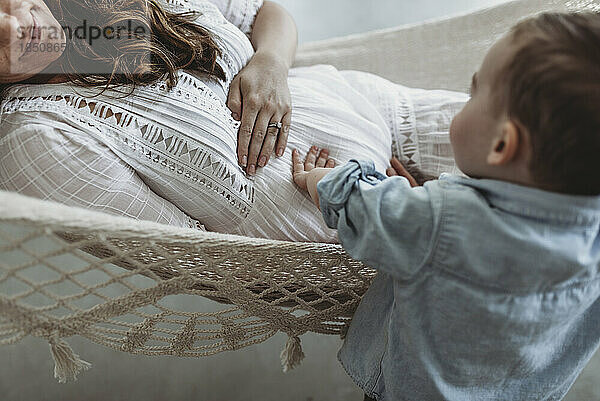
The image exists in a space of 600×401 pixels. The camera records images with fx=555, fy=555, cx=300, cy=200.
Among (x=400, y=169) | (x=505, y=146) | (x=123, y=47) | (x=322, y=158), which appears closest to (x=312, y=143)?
(x=322, y=158)

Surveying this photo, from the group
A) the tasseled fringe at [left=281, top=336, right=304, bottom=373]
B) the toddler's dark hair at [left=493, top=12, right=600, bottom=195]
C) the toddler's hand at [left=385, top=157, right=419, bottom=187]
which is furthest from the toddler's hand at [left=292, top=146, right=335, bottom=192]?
the toddler's dark hair at [left=493, top=12, right=600, bottom=195]

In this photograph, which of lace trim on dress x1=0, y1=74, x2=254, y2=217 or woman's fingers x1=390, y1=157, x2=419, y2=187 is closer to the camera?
→ lace trim on dress x1=0, y1=74, x2=254, y2=217

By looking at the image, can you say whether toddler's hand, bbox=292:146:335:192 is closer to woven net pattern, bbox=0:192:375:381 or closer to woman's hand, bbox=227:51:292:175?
woman's hand, bbox=227:51:292:175

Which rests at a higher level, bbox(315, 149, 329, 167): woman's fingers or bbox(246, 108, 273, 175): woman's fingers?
bbox(246, 108, 273, 175): woman's fingers

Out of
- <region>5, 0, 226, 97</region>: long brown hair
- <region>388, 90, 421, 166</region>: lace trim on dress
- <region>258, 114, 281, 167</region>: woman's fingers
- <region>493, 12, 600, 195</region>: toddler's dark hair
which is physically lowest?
<region>388, 90, 421, 166</region>: lace trim on dress

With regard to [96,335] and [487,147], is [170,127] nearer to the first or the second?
[96,335]

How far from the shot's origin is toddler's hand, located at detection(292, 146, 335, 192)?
0.84 m

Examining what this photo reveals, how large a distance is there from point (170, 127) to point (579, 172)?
521mm

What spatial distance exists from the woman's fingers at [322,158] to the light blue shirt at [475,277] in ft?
0.77

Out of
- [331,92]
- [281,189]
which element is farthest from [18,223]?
[331,92]

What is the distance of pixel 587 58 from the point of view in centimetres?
50

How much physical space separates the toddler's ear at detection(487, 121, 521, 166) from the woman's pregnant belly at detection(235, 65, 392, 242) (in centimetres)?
35

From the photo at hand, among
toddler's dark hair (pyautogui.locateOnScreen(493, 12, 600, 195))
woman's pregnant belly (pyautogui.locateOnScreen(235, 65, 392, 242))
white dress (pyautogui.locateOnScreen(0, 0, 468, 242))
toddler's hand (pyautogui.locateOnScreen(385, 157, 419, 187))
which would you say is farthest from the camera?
toddler's hand (pyautogui.locateOnScreen(385, 157, 419, 187))

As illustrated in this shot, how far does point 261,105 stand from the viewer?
2.88 ft
